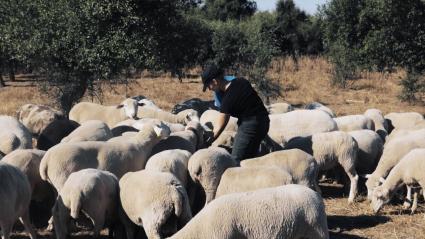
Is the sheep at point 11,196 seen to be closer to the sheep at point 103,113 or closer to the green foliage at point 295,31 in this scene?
the sheep at point 103,113

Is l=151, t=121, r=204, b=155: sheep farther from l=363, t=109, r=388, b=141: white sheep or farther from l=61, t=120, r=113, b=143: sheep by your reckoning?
l=363, t=109, r=388, b=141: white sheep

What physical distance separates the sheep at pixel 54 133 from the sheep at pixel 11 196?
3708 millimetres

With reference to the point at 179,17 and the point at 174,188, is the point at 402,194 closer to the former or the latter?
the point at 174,188

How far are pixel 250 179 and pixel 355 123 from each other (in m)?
6.49

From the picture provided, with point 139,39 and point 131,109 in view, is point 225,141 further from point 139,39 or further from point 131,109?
point 139,39

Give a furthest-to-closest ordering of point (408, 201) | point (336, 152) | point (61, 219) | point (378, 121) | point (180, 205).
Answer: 1. point (378, 121)
2. point (336, 152)
3. point (408, 201)
4. point (61, 219)
5. point (180, 205)

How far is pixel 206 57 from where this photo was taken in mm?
34219

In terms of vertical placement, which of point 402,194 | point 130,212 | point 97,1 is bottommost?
point 402,194

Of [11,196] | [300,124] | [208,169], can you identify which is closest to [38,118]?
[300,124]

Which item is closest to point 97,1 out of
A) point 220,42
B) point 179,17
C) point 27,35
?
point 27,35

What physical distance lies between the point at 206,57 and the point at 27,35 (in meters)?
19.7

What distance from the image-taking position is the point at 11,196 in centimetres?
658

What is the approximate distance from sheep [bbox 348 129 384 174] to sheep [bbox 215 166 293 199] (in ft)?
12.9

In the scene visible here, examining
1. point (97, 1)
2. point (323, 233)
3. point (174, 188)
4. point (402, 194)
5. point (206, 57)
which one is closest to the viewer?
point (323, 233)
